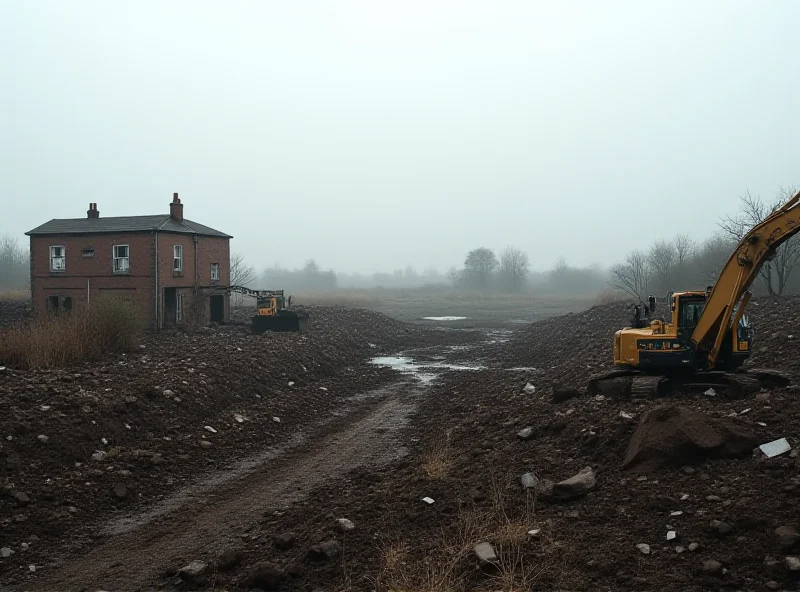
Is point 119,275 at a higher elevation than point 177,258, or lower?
lower

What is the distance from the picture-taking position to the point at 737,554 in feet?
23.2

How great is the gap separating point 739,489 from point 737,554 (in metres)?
1.50

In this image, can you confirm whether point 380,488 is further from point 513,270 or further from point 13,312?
point 513,270

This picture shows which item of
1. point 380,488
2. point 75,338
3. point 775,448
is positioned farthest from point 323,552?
point 75,338

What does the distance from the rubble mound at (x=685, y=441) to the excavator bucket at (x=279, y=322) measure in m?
25.2

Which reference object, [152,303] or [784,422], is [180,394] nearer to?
[784,422]

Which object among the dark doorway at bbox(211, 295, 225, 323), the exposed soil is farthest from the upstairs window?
the exposed soil

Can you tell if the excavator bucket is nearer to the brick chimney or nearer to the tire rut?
the brick chimney

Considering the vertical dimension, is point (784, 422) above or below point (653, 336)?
below

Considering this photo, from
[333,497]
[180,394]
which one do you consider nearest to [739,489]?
[333,497]

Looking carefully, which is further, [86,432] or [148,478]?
[86,432]

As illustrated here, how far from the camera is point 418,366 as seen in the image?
1135 inches

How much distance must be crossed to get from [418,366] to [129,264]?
51.3 feet

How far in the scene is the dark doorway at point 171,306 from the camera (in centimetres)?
3425
